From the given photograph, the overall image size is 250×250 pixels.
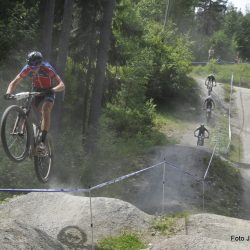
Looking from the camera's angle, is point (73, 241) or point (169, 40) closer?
point (73, 241)

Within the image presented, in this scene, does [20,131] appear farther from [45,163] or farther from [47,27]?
[47,27]

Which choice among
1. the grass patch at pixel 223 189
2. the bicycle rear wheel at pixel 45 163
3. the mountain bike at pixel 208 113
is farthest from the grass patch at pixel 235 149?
the bicycle rear wheel at pixel 45 163

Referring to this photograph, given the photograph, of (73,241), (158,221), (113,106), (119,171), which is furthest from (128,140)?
(73,241)

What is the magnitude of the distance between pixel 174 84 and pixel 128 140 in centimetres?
1123

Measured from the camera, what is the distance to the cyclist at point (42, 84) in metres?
9.22

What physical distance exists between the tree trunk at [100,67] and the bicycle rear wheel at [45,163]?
1037 cm

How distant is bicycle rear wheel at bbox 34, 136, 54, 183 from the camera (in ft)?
33.3

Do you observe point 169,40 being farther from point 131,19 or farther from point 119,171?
point 119,171

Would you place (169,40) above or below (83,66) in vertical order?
above

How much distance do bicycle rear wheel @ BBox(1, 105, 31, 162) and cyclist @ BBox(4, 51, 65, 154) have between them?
1.05 feet

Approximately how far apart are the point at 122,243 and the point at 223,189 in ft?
29.0

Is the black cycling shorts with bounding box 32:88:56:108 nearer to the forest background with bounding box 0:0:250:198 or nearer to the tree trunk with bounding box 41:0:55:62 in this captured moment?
the forest background with bounding box 0:0:250:198

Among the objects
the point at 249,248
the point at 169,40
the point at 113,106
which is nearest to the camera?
the point at 249,248

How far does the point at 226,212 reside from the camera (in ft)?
55.8
